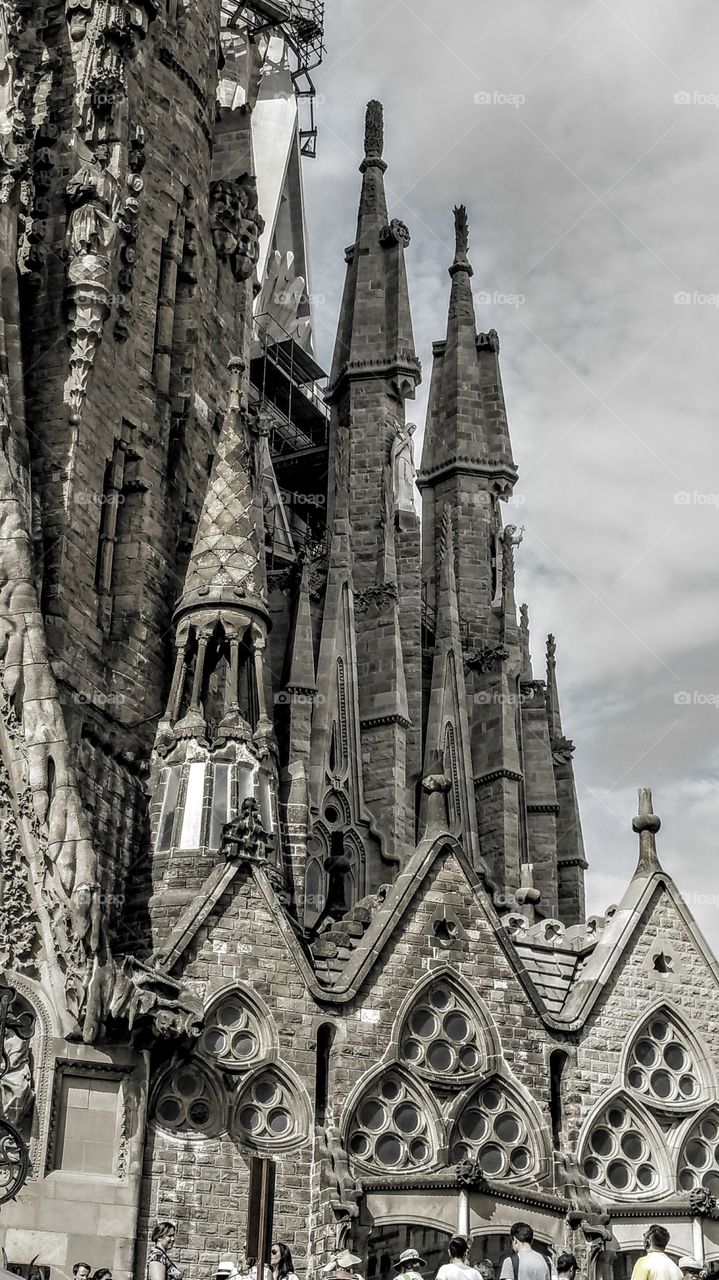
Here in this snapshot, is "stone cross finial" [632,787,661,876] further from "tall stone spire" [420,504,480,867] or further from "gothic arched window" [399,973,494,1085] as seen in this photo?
"tall stone spire" [420,504,480,867]

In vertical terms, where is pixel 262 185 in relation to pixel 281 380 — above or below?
above

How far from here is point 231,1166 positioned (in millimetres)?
20578

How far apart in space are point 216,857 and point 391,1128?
380cm

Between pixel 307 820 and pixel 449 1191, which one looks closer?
pixel 449 1191

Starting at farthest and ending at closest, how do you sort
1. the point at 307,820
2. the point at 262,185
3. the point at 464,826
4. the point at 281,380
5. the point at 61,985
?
the point at 262,185 < the point at 281,380 < the point at 464,826 < the point at 307,820 < the point at 61,985

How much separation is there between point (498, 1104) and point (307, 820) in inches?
233

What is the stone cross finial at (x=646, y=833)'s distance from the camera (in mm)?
23984

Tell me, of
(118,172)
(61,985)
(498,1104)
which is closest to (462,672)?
(118,172)

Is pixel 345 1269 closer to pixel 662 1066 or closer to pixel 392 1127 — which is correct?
pixel 392 1127

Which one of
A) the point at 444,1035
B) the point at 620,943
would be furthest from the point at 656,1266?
the point at 620,943

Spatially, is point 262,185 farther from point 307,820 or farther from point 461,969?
point 461,969

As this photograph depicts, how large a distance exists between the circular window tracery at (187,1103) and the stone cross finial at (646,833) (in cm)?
640

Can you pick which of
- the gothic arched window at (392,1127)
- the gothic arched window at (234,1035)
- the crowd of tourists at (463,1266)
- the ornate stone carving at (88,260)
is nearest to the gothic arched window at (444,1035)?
the gothic arched window at (392,1127)

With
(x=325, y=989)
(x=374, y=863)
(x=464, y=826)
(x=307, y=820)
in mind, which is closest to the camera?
(x=325, y=989)
